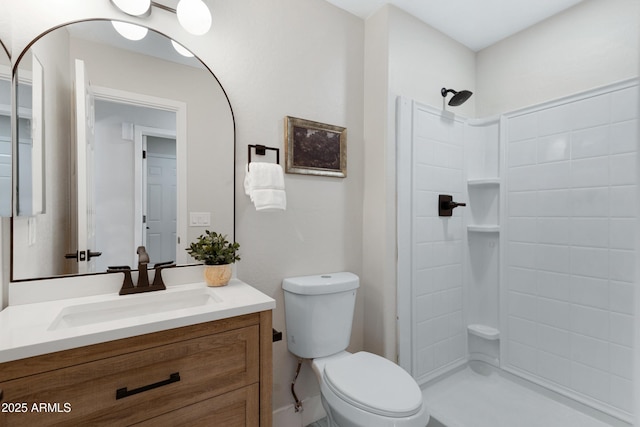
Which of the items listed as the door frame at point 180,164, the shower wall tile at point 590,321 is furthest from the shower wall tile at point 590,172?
the door frame at point 180,164

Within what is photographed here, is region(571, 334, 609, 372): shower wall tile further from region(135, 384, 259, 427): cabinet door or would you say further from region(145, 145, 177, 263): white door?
region(145, 145, 177, 263): white door

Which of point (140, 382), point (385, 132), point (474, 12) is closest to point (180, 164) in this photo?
point (140, 382)

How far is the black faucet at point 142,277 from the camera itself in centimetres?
120

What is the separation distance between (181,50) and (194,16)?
5.9 inches

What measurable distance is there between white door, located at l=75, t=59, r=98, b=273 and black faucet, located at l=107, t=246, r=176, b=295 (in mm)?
108

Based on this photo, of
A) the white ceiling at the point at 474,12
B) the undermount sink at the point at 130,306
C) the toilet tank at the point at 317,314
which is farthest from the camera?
the white ceiling at the point at 474,12

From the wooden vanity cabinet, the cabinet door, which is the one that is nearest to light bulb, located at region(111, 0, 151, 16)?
the wooden vanity cabinet

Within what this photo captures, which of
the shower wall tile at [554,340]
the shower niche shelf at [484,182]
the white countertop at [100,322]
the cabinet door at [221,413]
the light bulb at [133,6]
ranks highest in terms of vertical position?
the light bulb at [133,6]

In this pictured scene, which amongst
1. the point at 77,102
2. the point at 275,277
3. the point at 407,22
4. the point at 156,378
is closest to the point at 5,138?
the point at 77,102

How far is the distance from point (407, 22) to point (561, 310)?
2010mm

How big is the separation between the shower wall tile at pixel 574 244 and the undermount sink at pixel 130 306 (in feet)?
6.45

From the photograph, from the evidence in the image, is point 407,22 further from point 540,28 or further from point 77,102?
point 77,102

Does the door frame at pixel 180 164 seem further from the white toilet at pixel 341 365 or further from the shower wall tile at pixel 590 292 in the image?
the shower wall tile at pixel 590 292

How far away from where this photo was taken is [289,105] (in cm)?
167
